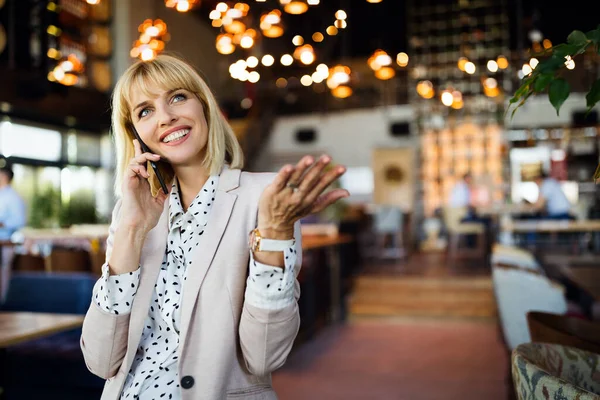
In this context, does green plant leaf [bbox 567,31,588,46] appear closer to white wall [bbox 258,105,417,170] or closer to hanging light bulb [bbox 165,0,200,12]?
hanging light bulb [bbox 165,0,200,12]

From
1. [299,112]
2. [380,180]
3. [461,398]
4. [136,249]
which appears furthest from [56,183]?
[136,249]

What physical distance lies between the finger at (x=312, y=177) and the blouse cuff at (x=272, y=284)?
7.2 inches

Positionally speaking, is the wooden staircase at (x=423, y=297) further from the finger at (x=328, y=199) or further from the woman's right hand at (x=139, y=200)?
the finger at (x=328, y=199)

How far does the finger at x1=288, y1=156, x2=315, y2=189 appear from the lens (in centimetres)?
100

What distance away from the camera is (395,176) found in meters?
14.9

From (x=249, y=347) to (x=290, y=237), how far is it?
0.29 metres

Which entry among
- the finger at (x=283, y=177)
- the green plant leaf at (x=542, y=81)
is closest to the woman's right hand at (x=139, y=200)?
the finger at (x=283, y=177)

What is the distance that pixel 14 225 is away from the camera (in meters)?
6.09

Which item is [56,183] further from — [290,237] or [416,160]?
[290,237]

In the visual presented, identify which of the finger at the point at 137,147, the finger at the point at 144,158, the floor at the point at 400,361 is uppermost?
the finger at the point at 137,147

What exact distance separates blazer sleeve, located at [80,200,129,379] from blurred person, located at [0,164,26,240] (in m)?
5.33

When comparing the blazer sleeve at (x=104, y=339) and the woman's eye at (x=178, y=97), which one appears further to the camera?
the woman's eye at (x=178, y=97)

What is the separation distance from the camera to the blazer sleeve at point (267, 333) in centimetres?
121

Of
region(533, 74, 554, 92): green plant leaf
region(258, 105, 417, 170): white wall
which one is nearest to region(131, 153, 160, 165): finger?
region(533, 74, 554, 92): green plant leaf
